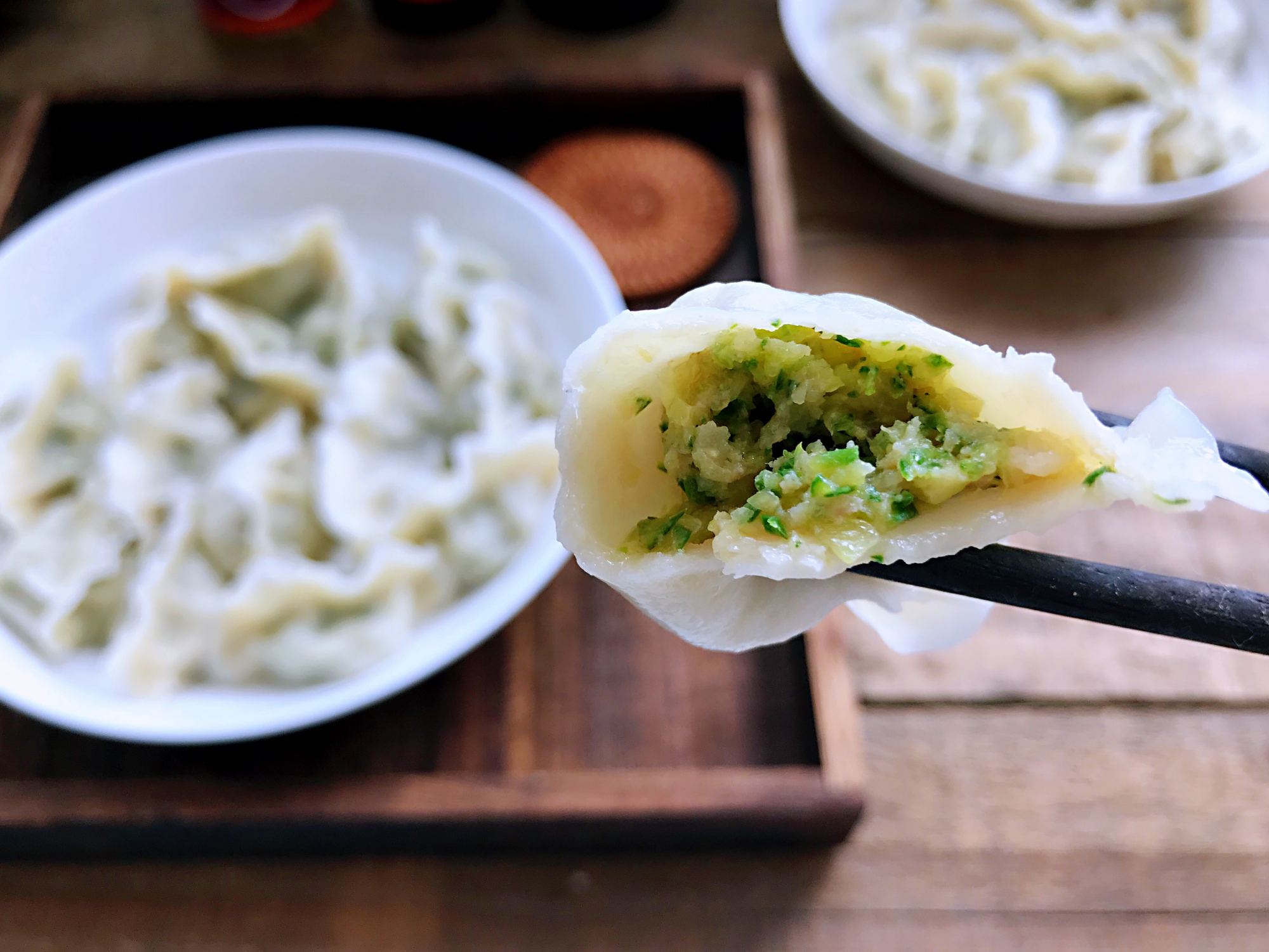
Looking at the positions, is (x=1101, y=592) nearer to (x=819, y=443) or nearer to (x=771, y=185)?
(x=819, y=443)

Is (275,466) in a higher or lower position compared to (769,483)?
lower

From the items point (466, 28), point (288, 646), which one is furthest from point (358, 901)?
point (466, 28)

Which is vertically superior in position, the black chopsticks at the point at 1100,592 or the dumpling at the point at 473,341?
the black chopsticks at the point at 1100,592

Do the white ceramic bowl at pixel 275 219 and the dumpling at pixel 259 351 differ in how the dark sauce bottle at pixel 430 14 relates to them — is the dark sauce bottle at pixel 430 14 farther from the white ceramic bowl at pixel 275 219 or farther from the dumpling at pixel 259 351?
the dumpling at pixel 259 351

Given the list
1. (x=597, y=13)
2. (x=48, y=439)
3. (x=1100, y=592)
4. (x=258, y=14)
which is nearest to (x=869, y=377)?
(x=1100, y=592)

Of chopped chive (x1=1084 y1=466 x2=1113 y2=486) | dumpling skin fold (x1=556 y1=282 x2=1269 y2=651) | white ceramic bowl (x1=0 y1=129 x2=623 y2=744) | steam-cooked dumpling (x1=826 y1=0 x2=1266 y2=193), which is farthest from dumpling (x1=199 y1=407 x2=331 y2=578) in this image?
steam-cooked dumpling (x1=826 y1=0 x2=1266 y2=193)

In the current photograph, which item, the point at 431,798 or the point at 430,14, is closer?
the point at 431,798

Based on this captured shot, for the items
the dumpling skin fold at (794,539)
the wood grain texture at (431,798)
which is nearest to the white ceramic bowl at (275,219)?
the wood grain texture at (431,798)
